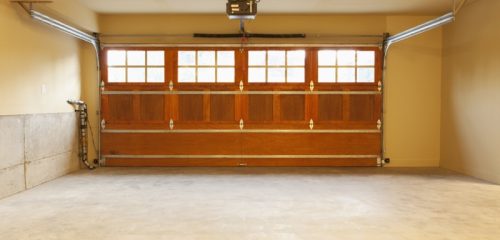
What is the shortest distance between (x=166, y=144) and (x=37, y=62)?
231 cm

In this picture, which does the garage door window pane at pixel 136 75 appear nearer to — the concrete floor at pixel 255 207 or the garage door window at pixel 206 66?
the garage door window at pixel 206 66

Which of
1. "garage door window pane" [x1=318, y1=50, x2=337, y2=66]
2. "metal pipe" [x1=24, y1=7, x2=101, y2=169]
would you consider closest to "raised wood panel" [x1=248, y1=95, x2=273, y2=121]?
"garage door window pane" [x1=318, y1=50, x2=337, y2=66]

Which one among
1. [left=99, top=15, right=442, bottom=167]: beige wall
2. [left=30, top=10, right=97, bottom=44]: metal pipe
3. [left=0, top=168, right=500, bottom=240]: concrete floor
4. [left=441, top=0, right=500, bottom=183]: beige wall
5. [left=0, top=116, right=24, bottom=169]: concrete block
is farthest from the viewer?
[left=99, top=15, right=442, bottom=167]: beige wall

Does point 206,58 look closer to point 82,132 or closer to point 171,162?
point 171,162

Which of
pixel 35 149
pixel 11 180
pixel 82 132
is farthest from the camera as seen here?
pixel 82 132

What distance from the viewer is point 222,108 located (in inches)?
273

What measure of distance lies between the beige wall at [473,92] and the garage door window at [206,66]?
3.38 meters

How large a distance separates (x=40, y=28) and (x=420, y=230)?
4890 mm

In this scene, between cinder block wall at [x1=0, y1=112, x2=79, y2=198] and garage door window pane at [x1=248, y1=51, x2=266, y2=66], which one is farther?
garage door window pane at [x1=248, y1=51, x2=266, y2=66]

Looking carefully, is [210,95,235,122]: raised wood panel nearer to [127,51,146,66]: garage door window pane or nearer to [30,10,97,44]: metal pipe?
[127,51,146,66]: garage door window pane

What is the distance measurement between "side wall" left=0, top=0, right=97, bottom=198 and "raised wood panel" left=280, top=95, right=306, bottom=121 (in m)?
3.17

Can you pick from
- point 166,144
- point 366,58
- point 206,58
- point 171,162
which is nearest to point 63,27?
point 206,58

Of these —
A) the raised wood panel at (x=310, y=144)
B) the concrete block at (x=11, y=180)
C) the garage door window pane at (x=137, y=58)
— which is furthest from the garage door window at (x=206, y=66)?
the concrete block at (x=11, y=180)

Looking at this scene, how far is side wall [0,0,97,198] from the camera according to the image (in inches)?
184
